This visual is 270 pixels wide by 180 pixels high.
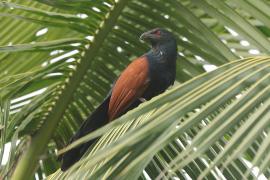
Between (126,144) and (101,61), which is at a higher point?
(101,61)

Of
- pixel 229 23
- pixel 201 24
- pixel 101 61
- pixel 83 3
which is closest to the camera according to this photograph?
pixel 229 23

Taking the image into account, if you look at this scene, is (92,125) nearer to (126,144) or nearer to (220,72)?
(220,72)

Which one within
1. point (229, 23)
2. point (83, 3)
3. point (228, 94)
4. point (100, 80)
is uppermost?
point (83, 3)

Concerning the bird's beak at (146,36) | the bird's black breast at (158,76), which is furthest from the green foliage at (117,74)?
the bird's black breast at (158,76)

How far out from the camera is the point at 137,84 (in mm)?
2533

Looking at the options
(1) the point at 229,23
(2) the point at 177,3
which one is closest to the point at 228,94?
(1) the point at 229,23

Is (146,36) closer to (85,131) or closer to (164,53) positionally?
(164,53)

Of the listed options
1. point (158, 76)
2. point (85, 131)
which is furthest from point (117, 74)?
point (85, 131)

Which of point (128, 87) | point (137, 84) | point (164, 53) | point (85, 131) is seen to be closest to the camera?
point (85, 131)

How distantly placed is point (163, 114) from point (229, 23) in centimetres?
91

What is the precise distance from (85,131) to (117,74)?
1.43 ft

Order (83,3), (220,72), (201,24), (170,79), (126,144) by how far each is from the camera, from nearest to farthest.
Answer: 1. (126,144)
2. (220,72)
3. (201,24)
4. (83,3)
5. (170,79)

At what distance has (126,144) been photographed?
944mm

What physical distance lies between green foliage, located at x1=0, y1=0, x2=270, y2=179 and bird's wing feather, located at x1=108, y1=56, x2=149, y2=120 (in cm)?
7
